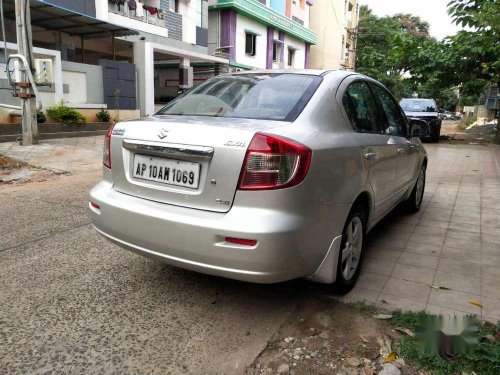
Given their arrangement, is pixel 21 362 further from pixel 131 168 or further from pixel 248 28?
pixel 248 28

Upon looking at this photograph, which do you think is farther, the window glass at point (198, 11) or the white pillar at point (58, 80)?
the window glass at point (198, 11)

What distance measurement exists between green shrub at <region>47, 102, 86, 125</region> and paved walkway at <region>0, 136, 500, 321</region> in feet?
12.8

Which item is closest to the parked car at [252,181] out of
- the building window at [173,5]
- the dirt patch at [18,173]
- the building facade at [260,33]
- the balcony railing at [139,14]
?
the dirt patch at [18,173]

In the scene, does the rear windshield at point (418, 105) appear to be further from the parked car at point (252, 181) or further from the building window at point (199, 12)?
the parked car at point (252, 181)

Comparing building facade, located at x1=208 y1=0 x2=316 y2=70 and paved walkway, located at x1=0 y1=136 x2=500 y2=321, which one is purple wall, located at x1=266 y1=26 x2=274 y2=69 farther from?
paved walkway, located at x1=0 y1=136 x2=500 y2=321

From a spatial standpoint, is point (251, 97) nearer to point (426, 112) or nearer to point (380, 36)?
point (426, 112)

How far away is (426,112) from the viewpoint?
1570 cm

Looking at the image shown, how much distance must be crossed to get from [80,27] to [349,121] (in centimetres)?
1402

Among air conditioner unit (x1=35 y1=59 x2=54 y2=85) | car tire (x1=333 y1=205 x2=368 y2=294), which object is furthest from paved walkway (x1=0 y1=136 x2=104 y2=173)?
car tire (x1=333 y1=205 x2=368 y2=294)

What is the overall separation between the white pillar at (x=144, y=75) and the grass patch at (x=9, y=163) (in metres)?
8.06

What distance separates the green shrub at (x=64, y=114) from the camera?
11.3 m

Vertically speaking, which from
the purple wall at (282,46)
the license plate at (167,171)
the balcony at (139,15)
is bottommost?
the license plate at (167,171)

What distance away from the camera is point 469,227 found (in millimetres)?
4754

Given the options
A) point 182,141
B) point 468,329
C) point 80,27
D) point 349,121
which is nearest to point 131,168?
point 182,141
